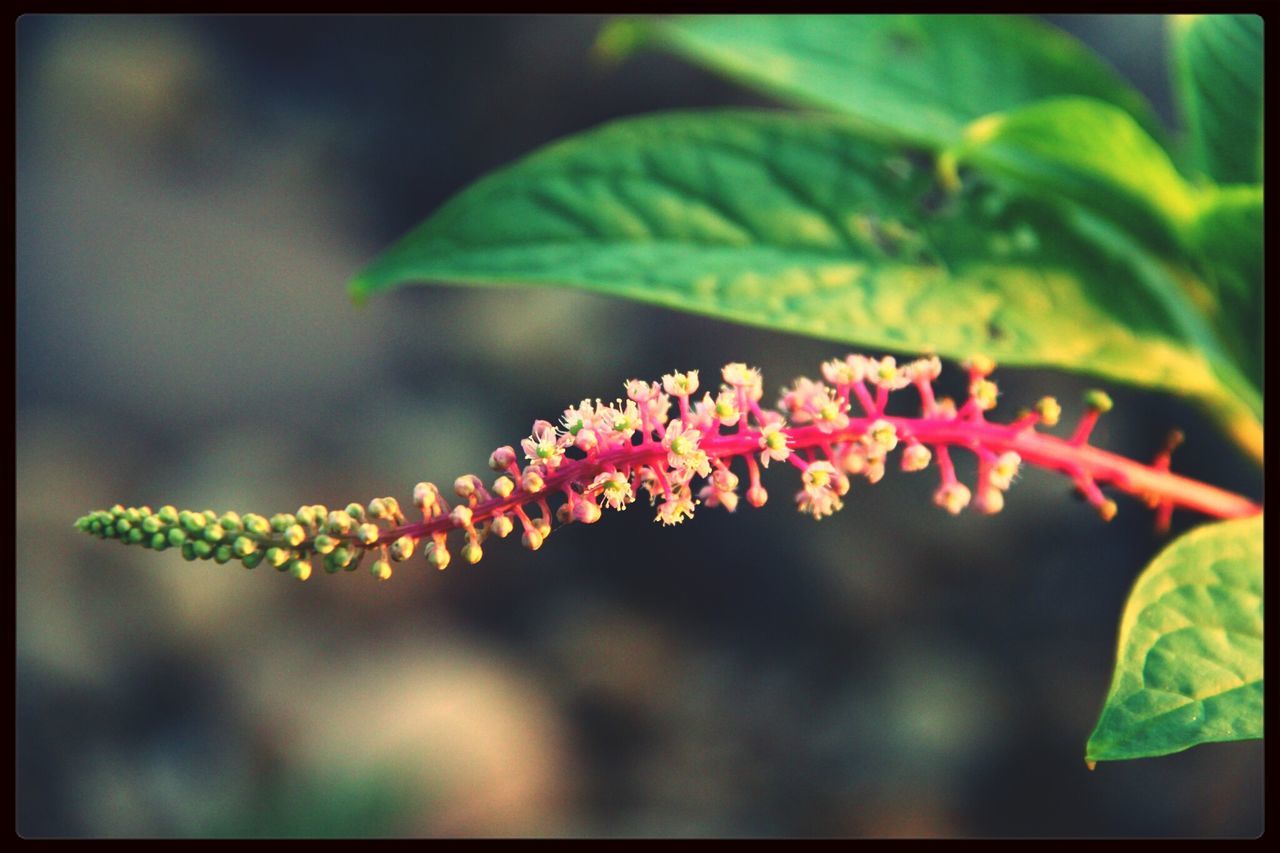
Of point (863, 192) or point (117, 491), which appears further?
point (117, 491)

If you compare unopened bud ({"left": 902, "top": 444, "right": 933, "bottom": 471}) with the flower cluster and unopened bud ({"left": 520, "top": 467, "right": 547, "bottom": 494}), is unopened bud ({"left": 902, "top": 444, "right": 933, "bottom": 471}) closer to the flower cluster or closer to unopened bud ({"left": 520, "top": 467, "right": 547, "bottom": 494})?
the flower cluster

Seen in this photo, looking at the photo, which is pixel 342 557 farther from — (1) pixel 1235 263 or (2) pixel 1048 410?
(1) pixel 1235 263

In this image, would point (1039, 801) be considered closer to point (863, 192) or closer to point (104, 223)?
point (863, 192)

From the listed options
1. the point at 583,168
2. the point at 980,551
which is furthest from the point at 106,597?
the point at 980,551

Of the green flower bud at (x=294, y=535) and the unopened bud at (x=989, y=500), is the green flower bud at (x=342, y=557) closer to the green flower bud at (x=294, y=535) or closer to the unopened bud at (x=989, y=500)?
the green flower bud at (x=294, y=535)

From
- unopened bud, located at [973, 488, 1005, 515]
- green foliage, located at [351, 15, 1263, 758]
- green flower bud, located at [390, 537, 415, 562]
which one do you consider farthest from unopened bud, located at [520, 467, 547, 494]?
unopened bud, located at [973, 488, 1005, 515]

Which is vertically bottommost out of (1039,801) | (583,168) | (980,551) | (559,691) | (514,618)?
(1039,801)

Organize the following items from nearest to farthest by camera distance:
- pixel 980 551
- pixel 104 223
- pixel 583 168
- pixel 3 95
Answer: pixel 583 168 < pixel 3 95 < pixel 980 551 < pixel 104 223
